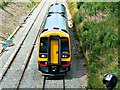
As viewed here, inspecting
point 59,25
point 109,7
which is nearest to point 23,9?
point 109,7

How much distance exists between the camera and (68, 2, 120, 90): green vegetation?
50.2 ft

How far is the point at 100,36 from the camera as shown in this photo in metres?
18.7

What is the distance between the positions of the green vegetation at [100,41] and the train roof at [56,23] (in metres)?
2.30

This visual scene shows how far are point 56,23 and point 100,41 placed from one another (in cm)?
315

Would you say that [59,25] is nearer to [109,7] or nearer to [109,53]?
[109,53]

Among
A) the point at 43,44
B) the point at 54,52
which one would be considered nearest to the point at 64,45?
the point at 54,52

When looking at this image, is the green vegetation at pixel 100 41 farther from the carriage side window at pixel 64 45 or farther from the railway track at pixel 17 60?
the railway track at pixel 17 60

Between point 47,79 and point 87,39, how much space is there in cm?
524

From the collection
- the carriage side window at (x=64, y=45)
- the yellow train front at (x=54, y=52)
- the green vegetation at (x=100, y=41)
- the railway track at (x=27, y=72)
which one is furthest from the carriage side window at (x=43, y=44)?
the green vegetation at (x=100, y=41)

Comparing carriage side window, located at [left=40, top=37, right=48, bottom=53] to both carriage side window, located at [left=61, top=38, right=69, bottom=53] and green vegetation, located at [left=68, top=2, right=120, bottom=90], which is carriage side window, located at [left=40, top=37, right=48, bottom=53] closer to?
carriage side window, located at [left=61, top=38, right=69, bottom=53]

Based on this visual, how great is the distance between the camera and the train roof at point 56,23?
56.6 feet

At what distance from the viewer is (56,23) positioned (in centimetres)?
1812

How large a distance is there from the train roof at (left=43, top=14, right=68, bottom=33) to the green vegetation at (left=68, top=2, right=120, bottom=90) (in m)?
2.30

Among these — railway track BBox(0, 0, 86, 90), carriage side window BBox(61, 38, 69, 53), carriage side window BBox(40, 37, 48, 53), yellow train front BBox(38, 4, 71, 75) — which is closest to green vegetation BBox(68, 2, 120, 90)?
railway track BBox(0, 0, 86, 90)
